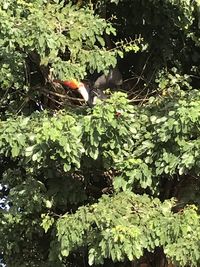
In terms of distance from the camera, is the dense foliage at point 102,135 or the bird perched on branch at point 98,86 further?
the bird perched on branch at point 98,86

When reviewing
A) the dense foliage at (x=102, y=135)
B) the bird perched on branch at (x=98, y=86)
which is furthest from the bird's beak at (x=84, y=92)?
the dense foliage at (x=102, y=135)

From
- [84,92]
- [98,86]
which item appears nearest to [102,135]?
[84,92]

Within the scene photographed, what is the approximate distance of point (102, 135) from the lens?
3561 millimetres

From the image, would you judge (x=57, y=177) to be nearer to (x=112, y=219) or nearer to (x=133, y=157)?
(x=133, y=157)

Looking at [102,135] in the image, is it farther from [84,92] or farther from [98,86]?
[98,86]

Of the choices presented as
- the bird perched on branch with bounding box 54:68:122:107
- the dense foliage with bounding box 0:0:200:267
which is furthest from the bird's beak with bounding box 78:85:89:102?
the dense foliage with bounding box 0:0:200:267

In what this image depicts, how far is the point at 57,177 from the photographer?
13.7 ft

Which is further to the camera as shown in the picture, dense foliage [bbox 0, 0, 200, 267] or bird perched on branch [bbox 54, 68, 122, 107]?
bird perched on branch [bbox 54, 68, 122, 107]

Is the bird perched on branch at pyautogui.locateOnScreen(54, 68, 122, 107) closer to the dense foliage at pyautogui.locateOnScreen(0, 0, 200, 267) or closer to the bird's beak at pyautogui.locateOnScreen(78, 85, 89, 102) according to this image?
the bird's beak at pyautogui.locateOnScreen(78, 85, 89, 102)

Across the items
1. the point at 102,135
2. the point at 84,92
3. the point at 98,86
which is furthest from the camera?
the point at 98,86

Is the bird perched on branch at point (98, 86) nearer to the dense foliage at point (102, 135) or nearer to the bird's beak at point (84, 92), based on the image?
the bird's beak at point (84, 92)

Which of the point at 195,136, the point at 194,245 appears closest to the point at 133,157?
the point at 195,136

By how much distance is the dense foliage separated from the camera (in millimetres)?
3463

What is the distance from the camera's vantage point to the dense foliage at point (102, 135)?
3463mm
